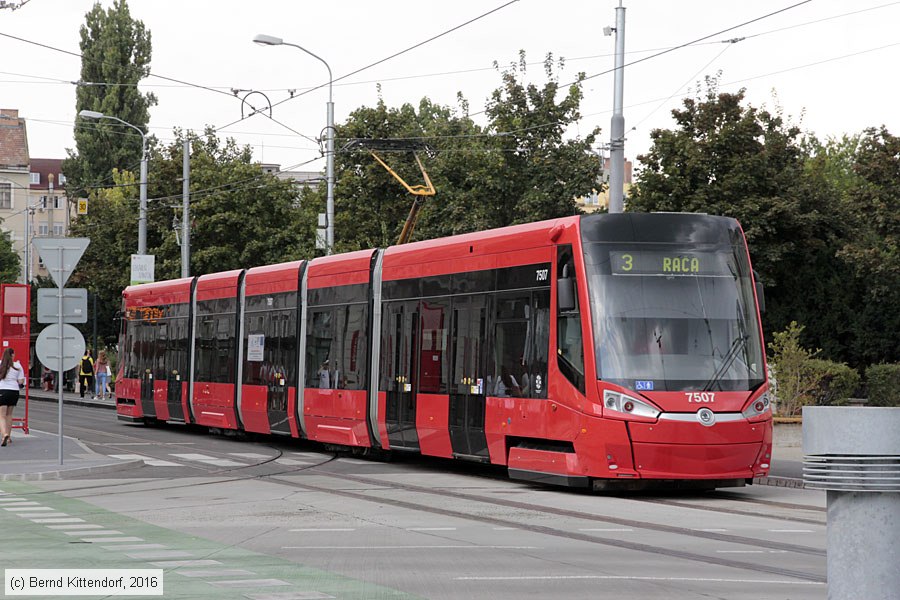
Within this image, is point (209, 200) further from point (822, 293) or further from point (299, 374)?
point (299, 374)

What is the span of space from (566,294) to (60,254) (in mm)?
7939

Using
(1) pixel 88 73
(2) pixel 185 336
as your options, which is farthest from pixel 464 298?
(1) pixel 88 73

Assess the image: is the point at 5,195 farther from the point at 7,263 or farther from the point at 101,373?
the point at 101,373

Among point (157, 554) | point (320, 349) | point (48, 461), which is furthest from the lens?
point (320, 349)

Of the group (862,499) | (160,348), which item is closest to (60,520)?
(862,499)

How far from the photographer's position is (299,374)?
24.3 m

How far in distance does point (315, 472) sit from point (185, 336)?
1124 centimetres

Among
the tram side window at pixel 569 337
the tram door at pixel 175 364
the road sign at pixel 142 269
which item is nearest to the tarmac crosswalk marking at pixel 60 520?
the tram side window at pixel 569 337

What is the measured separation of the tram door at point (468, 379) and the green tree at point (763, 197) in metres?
18.3

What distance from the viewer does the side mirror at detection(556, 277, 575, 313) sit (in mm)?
16391

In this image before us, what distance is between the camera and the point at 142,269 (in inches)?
1868

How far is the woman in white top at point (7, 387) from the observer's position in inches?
911

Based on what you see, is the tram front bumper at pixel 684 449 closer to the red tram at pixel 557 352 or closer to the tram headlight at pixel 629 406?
the red tram at pixel 557 352

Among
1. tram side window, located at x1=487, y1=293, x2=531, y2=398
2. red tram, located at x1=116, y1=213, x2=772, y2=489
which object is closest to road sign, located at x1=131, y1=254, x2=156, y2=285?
red tram, located at x1=116, y1=213, x2=772, y2=489
